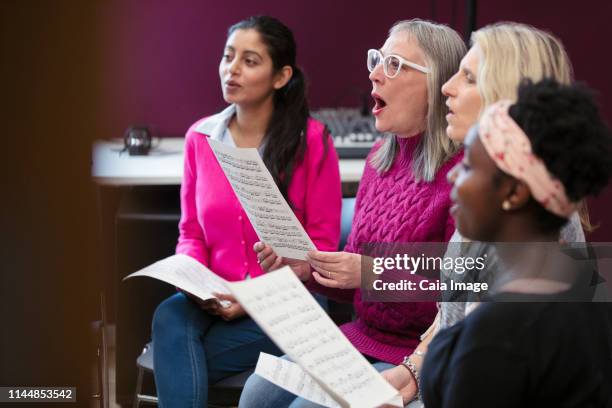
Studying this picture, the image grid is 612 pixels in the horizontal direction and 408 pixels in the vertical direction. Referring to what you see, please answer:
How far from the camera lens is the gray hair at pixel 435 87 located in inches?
79.6

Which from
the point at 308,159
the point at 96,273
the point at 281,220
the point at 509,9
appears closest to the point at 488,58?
the point at 281,220

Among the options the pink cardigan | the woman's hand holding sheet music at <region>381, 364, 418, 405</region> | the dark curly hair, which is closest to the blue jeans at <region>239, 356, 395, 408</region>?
the woman's hand holding sheet music at <region>381, 364, 418, 405</region>

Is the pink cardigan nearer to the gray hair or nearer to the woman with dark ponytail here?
the woman with dark ponytail

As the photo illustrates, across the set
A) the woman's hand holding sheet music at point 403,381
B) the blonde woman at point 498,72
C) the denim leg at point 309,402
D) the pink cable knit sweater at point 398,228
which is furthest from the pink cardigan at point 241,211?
the blonde woman at point 498,72

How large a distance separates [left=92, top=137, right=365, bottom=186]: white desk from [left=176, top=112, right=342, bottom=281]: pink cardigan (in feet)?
1.22

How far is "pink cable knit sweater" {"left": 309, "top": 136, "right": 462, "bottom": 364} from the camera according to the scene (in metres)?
1.98

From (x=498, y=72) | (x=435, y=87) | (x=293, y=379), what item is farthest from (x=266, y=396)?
(x=498, y=72)

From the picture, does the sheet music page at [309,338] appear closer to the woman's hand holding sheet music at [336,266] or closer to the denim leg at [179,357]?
the woman's hand holding sheet music at [336,266]

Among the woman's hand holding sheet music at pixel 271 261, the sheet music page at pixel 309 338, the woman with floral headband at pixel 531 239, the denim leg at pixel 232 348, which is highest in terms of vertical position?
the woman with floral headband at pixel 531 239

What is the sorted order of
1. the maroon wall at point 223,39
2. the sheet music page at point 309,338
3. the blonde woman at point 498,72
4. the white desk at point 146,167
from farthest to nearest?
the maroon wall at point 223,39 → the white desk at point 146,167 → the blonde woman at point 498,72 → the sheet music page at point 309,338

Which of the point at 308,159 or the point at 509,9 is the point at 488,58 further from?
the point at 509,9

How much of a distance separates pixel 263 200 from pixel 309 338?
0.55 m

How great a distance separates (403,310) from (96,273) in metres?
1.10

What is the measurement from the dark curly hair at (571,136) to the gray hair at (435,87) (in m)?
0.77
